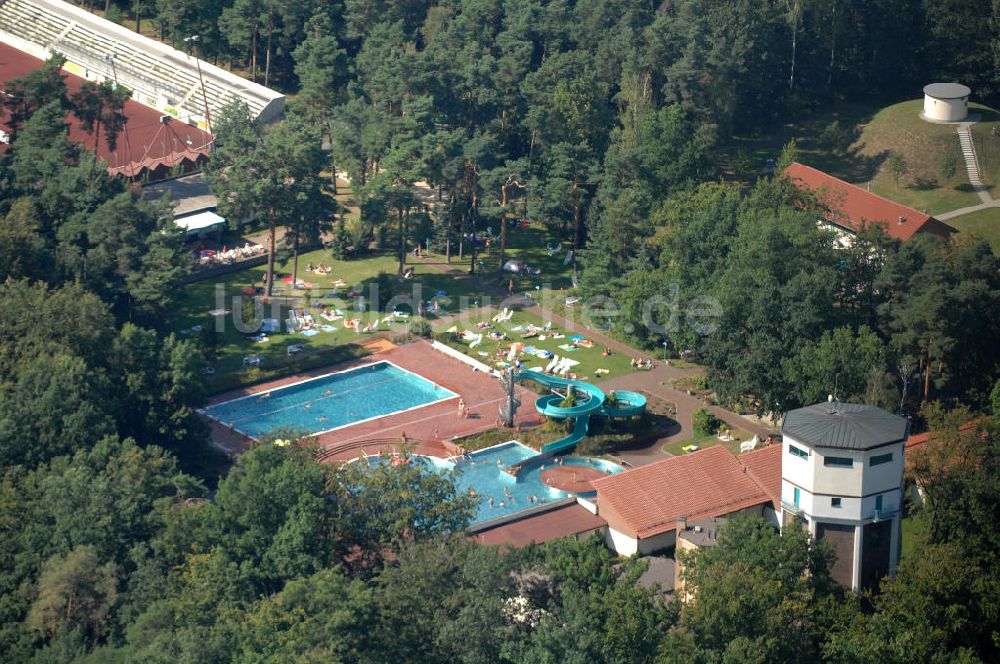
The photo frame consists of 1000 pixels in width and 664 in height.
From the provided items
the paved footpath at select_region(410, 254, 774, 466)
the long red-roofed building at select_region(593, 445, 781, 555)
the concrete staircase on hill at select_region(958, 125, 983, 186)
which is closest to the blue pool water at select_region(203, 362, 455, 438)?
the paved footpath at select_region(410, 254, 774, 466)

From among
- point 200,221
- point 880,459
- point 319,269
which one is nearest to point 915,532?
point 880,459

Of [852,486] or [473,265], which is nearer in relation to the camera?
[852,486]

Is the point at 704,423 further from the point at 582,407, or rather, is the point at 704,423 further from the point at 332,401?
the point at 332,401

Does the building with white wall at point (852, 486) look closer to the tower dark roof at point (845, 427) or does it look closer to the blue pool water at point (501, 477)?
the tower dark roof at point (845, 427)

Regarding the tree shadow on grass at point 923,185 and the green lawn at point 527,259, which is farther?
the tree shadow on grass at point 923,185

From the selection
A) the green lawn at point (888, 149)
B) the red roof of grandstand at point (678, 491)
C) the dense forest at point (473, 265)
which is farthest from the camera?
the green lawn at point (888, 149)

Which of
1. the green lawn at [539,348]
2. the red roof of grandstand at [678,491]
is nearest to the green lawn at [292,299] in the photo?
the green lawn at [539,348]

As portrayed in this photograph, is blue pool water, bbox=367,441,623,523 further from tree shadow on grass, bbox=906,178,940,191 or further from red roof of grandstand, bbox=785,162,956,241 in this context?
tree shadow on grass, bbox=906,178,940,191
